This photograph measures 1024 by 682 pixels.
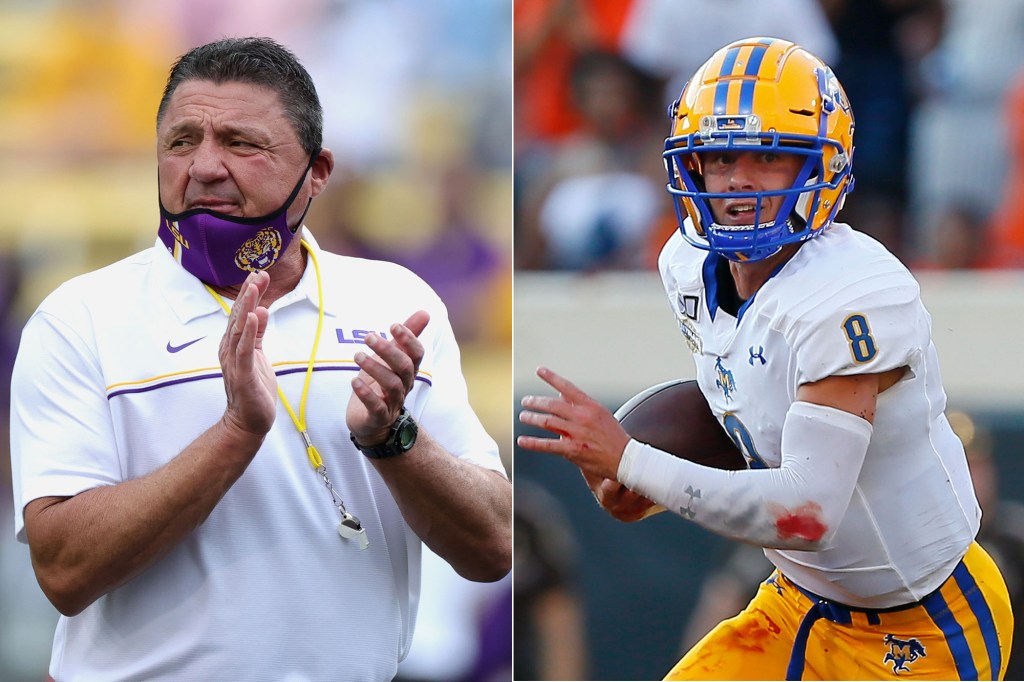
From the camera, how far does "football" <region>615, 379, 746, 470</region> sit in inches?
99.0

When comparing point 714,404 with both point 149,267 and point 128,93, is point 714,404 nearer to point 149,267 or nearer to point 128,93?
point 149,267

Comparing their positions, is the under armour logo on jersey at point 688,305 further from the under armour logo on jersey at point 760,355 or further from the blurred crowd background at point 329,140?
the blurred crowd background at point 329,140

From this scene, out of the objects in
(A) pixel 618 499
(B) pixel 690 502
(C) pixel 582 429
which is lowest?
(A) pixel 618 499

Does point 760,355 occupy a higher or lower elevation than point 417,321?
lower

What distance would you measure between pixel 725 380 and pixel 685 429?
0.22 metres

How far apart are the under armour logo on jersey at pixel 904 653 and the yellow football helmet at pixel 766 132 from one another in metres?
0.80

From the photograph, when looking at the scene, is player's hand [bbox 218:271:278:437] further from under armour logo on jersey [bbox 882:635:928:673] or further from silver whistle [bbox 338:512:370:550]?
under armour logo on jersey [bbox 882:635:928:673]

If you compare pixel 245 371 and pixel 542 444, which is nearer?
pixel 245 371

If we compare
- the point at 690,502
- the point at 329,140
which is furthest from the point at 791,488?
the point at 329,140

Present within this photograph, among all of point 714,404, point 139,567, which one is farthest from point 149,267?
point 714,404

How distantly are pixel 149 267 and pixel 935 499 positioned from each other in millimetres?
1503

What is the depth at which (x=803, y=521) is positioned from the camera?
2.07 m

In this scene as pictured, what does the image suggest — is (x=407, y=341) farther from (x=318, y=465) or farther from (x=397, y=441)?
(x=318, y=465)

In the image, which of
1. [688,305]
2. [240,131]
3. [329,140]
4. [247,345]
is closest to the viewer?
[247,345]
